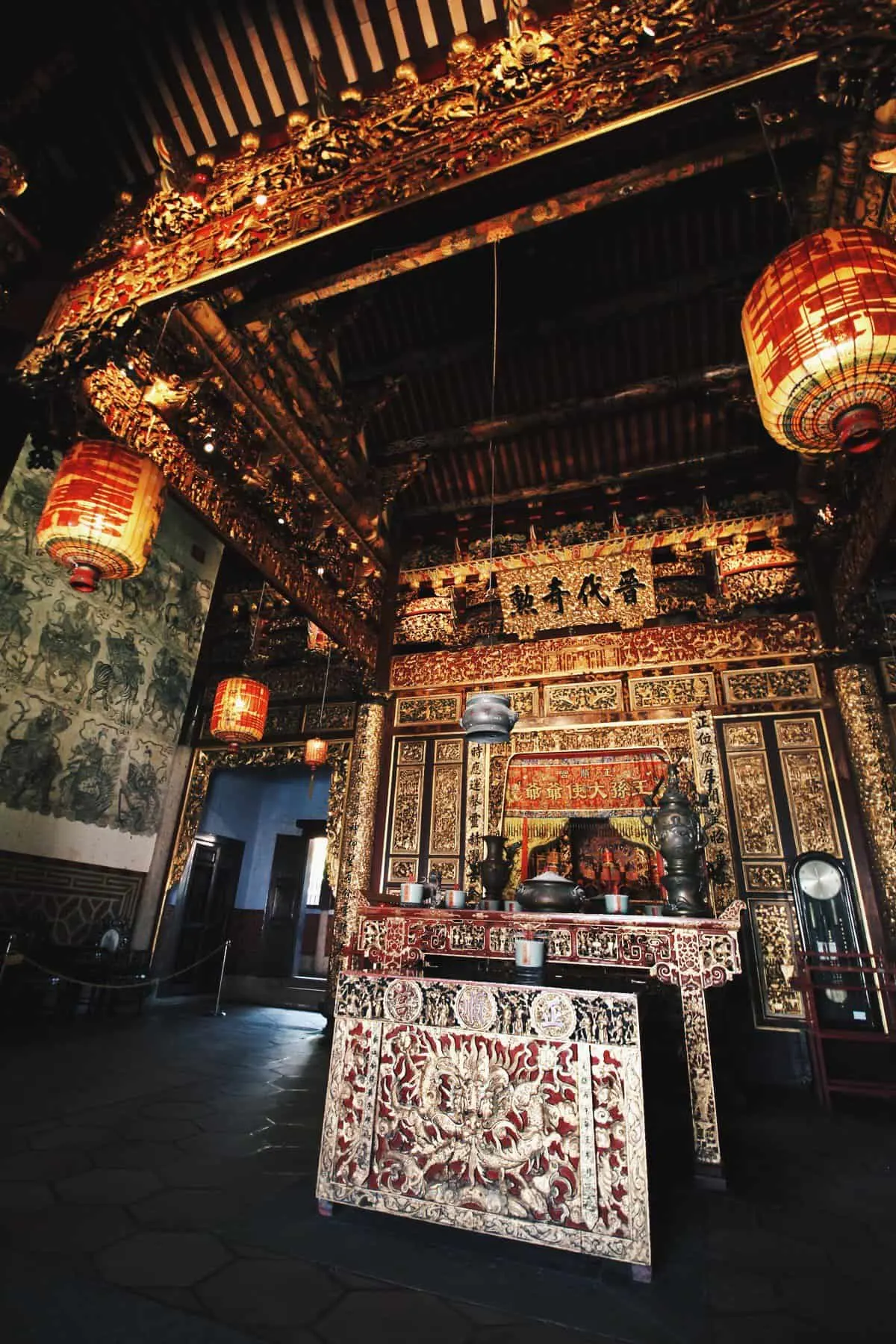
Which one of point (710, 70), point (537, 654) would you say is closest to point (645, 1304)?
point (710, 70)

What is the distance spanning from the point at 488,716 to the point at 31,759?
4486 mm

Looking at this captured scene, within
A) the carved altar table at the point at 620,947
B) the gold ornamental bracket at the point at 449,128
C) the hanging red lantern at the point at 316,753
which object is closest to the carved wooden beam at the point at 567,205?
the gold ornamental bracket at the point at 449,128

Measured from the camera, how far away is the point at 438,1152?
5.72ft

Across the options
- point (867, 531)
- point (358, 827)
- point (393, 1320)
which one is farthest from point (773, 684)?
point (393, 1320)

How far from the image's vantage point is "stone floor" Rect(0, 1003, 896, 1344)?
4.26 feet

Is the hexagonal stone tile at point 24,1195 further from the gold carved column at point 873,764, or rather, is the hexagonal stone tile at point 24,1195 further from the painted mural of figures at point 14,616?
the gold carved column at point 873,764

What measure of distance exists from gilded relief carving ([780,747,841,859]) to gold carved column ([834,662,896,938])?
0.23 m

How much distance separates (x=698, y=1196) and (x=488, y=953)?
5.32 feet

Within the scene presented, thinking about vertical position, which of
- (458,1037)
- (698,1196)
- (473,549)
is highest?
(473,549)

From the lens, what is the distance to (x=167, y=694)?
700 centimetres

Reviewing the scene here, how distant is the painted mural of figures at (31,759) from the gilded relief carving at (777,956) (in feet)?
20.4

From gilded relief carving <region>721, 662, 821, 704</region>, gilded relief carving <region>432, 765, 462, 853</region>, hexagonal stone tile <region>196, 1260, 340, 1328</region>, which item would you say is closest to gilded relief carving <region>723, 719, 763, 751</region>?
gilded relief carving <region>721, 662, 821, 704</region>

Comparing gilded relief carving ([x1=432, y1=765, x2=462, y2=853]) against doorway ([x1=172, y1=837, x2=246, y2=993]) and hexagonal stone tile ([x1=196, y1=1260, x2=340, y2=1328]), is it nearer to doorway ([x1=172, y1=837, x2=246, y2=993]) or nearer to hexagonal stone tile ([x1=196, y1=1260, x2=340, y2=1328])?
doorway ([x1=172, y1=837, x2=246, y2=993])

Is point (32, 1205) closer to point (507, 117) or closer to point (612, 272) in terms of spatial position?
point (507, 117)
